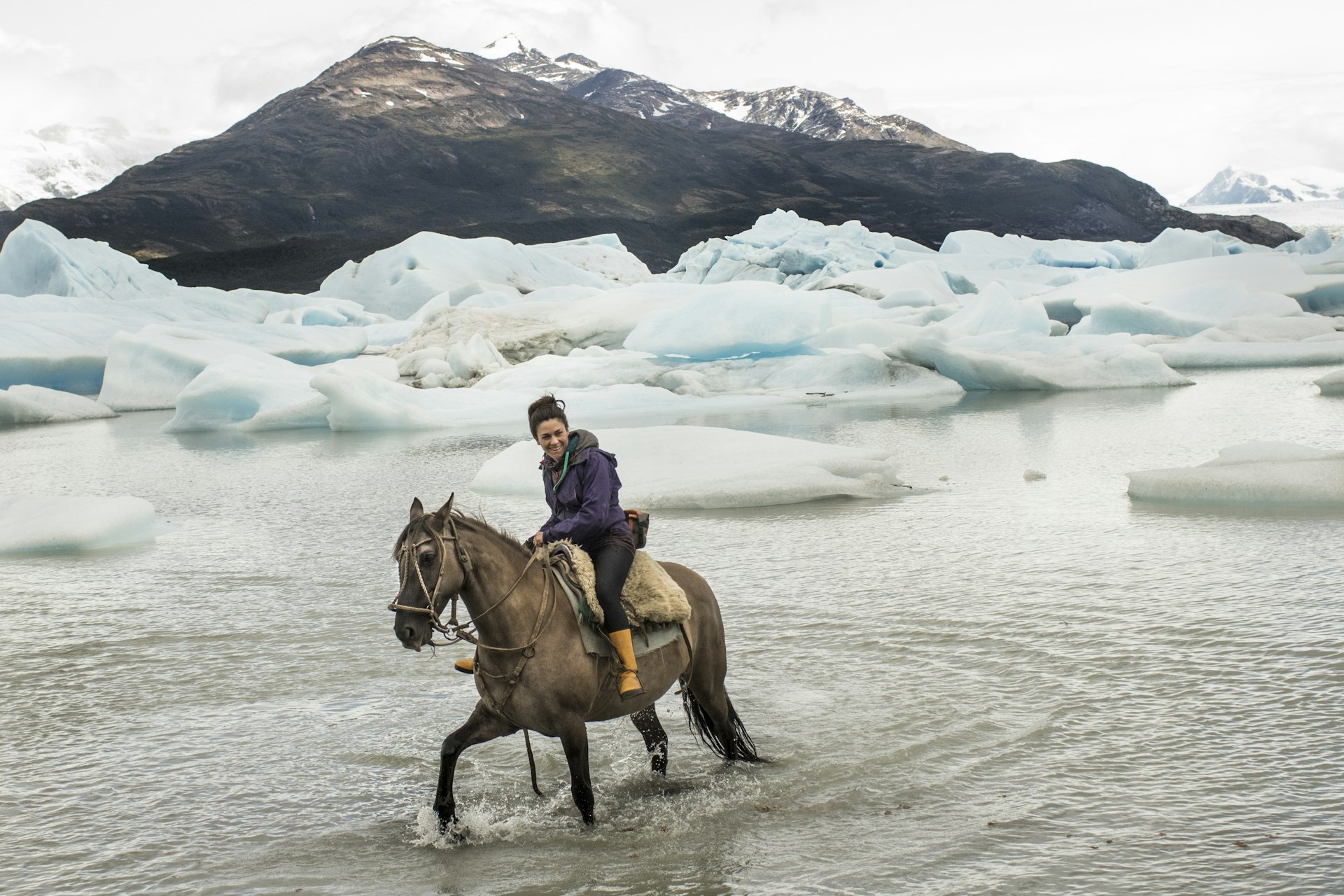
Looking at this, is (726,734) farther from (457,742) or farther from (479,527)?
(479,527)

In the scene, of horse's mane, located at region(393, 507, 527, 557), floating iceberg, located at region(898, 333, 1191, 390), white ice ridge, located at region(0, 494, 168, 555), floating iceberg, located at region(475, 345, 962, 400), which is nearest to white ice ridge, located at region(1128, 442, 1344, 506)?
horse's mane, located at region(393, 507, 527, 557)

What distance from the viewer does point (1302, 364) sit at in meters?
18.1

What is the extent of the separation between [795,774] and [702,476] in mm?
5071

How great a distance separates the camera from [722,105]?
13138 centimetres

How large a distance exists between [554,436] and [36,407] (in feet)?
61.5

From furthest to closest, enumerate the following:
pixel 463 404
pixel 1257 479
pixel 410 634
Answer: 1. pixel 463 404
2. pixel 1257 479
3. pixel 410 634

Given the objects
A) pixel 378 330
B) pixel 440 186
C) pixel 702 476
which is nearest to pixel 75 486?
pixel 702 476

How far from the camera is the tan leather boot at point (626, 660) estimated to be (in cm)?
299

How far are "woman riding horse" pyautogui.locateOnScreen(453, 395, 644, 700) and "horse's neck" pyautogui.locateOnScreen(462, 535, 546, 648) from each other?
133 mm

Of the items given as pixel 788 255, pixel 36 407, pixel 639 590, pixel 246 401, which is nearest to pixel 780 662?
pixel 639 590

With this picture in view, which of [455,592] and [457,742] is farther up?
[455,592]

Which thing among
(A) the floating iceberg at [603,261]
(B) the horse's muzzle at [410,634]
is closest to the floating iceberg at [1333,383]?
(B) the horse's muzzle at [410,634]

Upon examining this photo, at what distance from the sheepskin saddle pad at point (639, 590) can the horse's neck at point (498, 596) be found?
0.13 m

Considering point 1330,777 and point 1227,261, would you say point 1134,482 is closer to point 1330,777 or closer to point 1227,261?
point 1330,777
